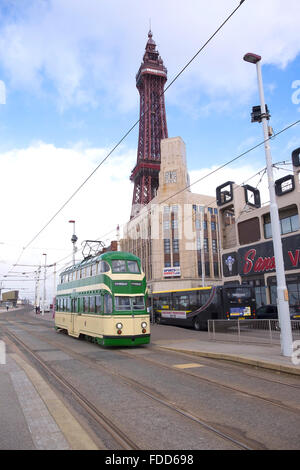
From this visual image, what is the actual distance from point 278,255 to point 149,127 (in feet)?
298

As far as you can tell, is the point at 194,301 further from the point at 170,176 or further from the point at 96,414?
the point at 170,176

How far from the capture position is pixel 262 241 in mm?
33719

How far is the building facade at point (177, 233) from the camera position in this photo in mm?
57688

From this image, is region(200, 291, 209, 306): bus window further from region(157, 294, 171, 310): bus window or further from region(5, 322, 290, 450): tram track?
region(5, 322, 290, 450): tram track

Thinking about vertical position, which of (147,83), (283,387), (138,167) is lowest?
(283,387)

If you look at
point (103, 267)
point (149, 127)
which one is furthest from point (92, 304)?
point (149, 127)

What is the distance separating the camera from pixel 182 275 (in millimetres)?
57625

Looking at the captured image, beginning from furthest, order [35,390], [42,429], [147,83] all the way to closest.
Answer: [147,83] < [35,390] < [42,429]

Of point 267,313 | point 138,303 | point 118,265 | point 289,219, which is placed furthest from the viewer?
point 289,219

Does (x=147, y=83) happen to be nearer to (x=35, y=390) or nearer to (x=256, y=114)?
(x=256, y=114)

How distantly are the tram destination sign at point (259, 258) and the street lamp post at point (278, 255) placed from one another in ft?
63.6

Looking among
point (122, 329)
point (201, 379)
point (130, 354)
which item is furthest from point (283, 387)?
point (122, 329)

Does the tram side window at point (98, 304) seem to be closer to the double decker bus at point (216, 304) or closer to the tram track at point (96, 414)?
the tram track at point (96, 414)

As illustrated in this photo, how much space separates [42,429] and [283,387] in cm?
531
